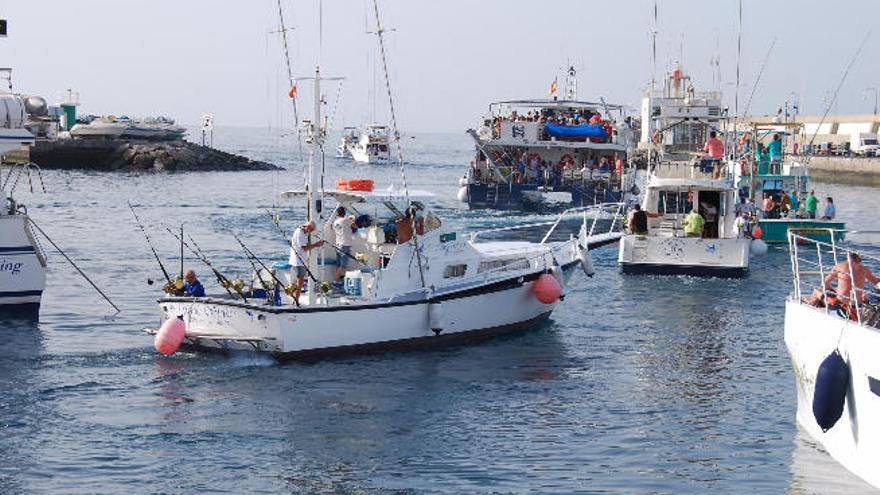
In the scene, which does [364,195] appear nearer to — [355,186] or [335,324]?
[355,186]

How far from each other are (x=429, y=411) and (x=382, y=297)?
12.5 ft

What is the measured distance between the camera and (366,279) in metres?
24.3

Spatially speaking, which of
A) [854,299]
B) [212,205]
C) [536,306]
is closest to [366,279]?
[536,306]

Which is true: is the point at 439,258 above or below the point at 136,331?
above

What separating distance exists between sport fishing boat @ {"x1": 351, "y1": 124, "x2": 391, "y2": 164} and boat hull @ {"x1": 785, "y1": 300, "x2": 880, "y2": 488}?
360 feet

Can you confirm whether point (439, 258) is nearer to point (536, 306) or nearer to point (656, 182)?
point (536, 306)

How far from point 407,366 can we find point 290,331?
2258 mm

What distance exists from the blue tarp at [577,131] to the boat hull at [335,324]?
Answer: 3895 cm

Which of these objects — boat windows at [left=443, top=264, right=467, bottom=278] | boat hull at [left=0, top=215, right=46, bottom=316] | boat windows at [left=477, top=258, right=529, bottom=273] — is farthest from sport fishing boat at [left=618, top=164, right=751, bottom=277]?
boat hull at [left=0, top=215, right=46, bottom=316]

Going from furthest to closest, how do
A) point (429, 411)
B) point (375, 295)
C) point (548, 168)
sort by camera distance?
point (548, 168)
point (375, 295)
point (429, 411)

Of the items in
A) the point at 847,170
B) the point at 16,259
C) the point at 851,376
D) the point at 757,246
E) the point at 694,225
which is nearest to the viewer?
the point at 851,376

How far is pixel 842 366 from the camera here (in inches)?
646

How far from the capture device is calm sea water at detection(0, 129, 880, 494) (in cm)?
1738

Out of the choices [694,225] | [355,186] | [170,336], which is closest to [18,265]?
[170,336]
